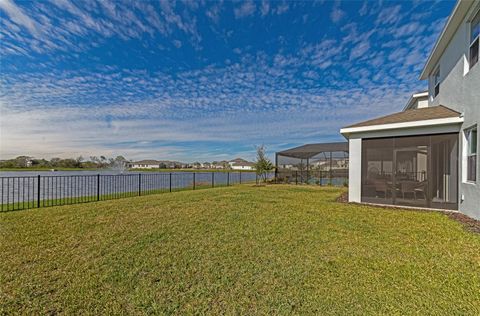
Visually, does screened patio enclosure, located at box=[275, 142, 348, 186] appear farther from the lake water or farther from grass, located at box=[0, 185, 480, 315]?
grass, located at box=[0, 185, 480, 315]

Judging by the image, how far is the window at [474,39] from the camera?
558 centimetres

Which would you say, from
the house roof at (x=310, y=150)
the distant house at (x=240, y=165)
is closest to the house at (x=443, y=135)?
the house roof at (x=310, y=150)

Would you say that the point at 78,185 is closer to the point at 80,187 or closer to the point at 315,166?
the point at 80,187

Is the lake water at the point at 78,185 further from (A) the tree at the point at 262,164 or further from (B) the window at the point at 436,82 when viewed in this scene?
(B) the window at the point at 436,82

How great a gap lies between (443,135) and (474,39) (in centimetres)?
251

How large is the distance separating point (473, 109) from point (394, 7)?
442 centimetres

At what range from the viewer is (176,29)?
9.33m

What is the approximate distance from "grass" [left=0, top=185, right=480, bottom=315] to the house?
2070 mm

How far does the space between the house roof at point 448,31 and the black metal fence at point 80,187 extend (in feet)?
43.1

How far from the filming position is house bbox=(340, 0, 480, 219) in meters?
5.70

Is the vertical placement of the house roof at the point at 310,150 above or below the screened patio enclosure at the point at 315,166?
above

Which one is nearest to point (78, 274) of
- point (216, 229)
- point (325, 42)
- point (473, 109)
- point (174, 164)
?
point (216, 229)

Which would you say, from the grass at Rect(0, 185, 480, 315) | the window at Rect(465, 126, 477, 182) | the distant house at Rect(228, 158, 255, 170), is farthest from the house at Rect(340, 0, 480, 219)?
the distant house at Rect(228, 158, 255, 170)

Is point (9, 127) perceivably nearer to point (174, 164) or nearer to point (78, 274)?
point (78, 274)
